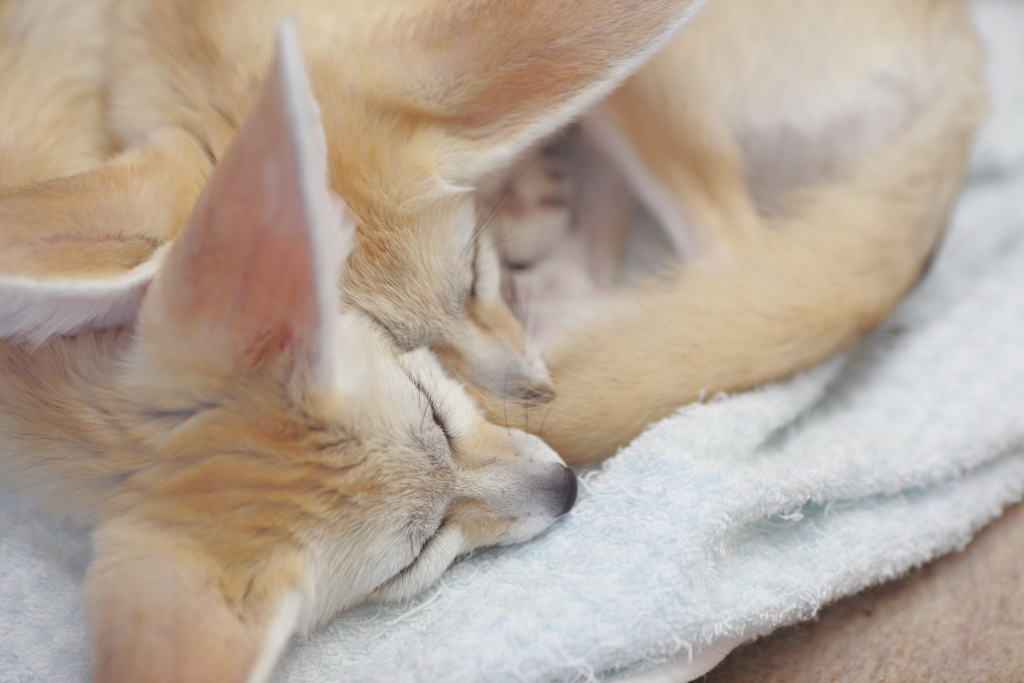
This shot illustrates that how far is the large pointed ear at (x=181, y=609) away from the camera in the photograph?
2.85 feet

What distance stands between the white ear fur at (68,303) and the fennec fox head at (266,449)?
0.10ft

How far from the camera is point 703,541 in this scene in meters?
1.11

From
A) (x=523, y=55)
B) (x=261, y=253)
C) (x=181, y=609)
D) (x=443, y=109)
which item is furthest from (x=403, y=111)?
(x=181, y=609)

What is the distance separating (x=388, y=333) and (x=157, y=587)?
1.49 feet

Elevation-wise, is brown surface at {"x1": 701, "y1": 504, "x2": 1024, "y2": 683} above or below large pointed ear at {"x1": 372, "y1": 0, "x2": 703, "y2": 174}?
below

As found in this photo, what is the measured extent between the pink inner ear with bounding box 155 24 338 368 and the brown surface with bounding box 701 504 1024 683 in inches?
33.2

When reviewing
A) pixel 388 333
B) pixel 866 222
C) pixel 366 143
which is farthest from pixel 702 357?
pixel 366 143

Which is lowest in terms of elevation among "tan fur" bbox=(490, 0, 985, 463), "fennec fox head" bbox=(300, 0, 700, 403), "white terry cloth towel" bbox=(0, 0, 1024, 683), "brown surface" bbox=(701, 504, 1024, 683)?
"brown surface" bbox=(701, 504, 1024, 683)

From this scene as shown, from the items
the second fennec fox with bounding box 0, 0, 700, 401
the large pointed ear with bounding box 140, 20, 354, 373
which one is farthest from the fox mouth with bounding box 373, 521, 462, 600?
the large pointed ear with bounding box 140, 20, 354, 373

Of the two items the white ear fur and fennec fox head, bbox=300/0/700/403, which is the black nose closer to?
fennec fox head, bbox=300/0/700/403

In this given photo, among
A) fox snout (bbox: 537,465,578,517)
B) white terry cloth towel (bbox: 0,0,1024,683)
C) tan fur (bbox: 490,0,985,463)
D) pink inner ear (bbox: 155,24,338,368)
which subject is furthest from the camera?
tan fur (bbox: 490,0,985,463)

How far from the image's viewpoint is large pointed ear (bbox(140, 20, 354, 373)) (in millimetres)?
721

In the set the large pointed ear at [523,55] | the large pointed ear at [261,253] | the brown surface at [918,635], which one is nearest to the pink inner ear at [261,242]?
the large pointed ear at [261,253]

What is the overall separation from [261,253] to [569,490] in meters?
0.60
